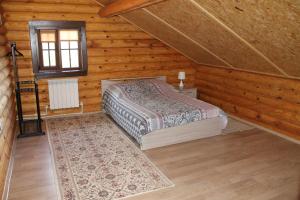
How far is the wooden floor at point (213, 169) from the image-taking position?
2.53 metres

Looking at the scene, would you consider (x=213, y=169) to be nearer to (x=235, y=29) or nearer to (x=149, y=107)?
(x=149, y=107)

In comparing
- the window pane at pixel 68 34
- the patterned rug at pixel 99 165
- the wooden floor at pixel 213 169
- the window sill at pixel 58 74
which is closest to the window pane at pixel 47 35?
the window pane at pixel 68 34

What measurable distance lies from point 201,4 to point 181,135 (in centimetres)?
181

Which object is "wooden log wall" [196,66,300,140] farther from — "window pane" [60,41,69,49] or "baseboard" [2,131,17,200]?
"baseboard" [2,131,17,200]

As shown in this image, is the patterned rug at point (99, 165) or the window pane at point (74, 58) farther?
the window pane at point (74, 58)

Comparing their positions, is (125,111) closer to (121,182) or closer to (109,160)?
(109,160)

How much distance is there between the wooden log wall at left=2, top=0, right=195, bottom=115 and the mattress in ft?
1.26

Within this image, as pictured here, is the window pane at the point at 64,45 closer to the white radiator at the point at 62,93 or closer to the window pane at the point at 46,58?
the window pane at the point at 46,58

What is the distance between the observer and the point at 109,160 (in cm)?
A: 320

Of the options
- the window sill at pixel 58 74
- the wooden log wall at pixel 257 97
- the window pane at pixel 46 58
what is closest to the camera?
the wooden log wall at pixel 257 97

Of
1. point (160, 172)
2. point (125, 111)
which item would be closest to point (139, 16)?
point (125, 111)

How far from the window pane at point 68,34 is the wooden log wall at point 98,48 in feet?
0.88

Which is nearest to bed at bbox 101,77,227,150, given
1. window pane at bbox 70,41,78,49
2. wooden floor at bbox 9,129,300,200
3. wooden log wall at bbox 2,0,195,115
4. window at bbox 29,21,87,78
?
wooden floor at bbox 9,129,300,200

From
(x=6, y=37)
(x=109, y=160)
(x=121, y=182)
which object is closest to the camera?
(x=121, y=182)
